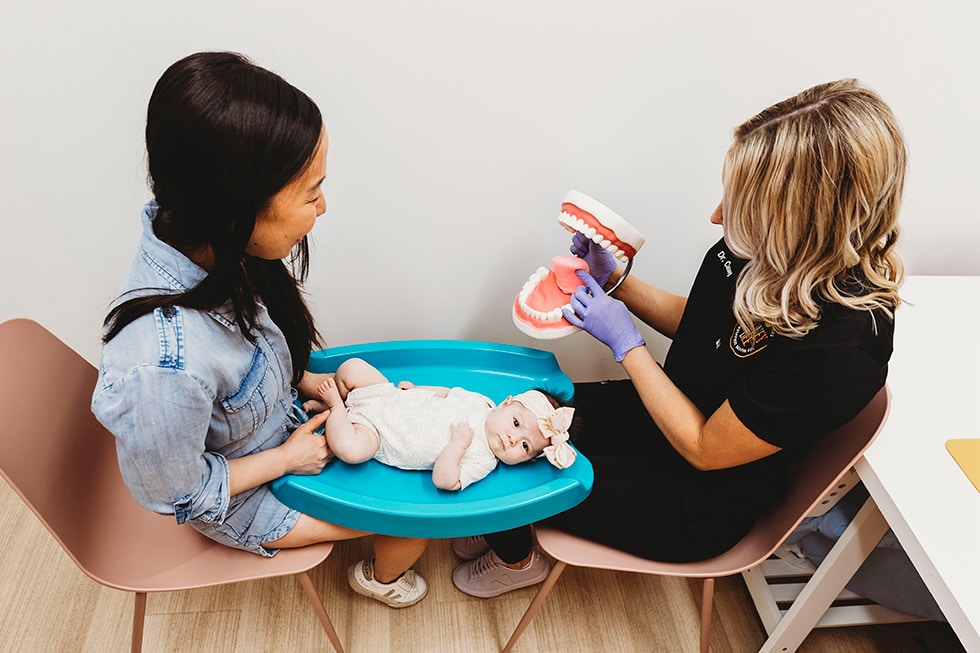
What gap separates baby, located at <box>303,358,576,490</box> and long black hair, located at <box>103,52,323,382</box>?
372mm

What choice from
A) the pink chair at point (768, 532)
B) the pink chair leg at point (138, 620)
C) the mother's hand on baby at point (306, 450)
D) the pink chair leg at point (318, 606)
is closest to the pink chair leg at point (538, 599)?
the pink chair at point (768, 532)

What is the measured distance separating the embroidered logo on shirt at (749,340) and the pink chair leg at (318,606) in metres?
0.82

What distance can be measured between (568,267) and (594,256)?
0.29 ft

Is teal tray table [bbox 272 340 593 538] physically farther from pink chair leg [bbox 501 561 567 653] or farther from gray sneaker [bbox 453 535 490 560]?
gray sneaker [bbox 453 535 490 560]

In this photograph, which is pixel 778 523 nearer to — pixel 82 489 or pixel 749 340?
pixel 749 340

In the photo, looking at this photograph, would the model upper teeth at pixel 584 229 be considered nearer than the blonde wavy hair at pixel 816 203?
No

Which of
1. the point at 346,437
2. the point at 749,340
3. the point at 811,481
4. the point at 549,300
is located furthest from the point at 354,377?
the point at 811,481

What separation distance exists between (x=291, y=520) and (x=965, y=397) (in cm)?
118

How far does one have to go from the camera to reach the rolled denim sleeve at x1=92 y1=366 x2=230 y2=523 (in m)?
0.89

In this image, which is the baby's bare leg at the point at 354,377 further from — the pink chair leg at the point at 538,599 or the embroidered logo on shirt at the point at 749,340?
the embroidered logo on shirt at the point at 749,340

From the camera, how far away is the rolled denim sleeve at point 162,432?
0.89 metres

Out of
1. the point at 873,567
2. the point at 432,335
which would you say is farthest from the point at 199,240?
the point at 873,567

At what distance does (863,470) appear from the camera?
108 centimetres

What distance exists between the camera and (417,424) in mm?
1282
